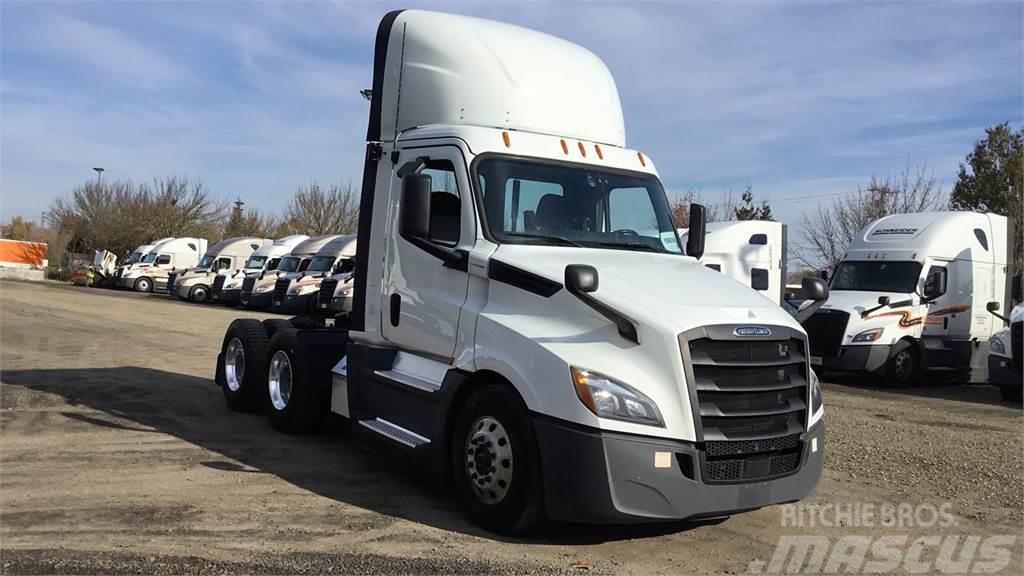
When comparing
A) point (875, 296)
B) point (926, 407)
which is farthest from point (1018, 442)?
point (875, 296)

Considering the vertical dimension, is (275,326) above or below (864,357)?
above

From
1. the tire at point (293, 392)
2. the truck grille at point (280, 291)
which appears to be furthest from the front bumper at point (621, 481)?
the truck grille at point (280, 291)

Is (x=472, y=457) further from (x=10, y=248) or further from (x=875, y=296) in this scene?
(x=10, y=248)

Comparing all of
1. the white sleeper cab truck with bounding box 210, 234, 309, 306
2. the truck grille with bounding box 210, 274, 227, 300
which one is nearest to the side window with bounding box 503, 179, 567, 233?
the white sleeper cab truck with bounding box 210, 234, 309, 306

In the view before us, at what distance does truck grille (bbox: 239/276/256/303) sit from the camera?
31641mm

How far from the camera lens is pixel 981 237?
16516 millimetres

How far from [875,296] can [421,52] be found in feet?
39.9

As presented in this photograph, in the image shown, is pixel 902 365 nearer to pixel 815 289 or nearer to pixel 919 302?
pixel 919 302

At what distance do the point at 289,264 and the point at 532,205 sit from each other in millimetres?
26104

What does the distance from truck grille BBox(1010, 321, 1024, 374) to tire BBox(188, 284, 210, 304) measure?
32.8m

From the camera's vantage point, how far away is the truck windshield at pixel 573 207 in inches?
232

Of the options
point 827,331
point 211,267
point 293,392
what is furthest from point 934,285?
point 211,267

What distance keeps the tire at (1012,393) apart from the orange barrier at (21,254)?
66410mm

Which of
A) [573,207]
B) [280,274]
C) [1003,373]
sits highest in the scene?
[573,207]
